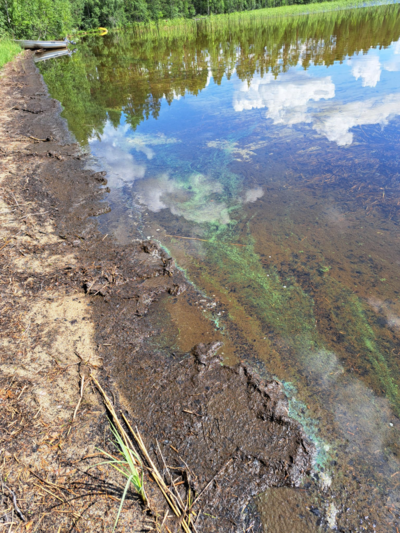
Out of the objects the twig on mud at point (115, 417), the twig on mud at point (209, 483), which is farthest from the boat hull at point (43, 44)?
the twig on mud at point (209, 483)

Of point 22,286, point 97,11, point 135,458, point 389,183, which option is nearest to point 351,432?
point 135,458

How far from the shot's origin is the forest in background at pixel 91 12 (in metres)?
22.0

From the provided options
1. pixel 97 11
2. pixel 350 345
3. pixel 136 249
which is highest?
pixel 97 11

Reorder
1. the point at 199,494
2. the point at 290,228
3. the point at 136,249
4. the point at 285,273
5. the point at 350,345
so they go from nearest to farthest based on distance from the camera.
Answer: the point at 199,494 < the point at 350,345 < the point at 285,273 < the point at 136,249 < the point at 290,228

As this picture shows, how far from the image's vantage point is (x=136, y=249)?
3846 millimetres

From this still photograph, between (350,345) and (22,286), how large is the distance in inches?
133

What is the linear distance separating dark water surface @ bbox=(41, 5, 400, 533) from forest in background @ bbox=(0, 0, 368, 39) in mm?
Result: 19495

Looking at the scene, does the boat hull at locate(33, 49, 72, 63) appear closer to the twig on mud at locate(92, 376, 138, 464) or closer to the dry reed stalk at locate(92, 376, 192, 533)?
the twig on mud at locate(92, 376, 138, 464)

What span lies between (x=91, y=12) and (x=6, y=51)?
24.1 metres

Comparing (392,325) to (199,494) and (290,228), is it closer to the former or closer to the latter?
(290,228)

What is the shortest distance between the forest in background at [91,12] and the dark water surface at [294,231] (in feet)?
64.0

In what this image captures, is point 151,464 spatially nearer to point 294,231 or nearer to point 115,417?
point 115,417

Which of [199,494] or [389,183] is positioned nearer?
[199,494]

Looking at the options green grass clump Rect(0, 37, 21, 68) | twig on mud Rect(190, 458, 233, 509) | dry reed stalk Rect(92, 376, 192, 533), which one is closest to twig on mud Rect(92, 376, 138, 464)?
dry reed stalk Rect(92, 376, 192, 533)
